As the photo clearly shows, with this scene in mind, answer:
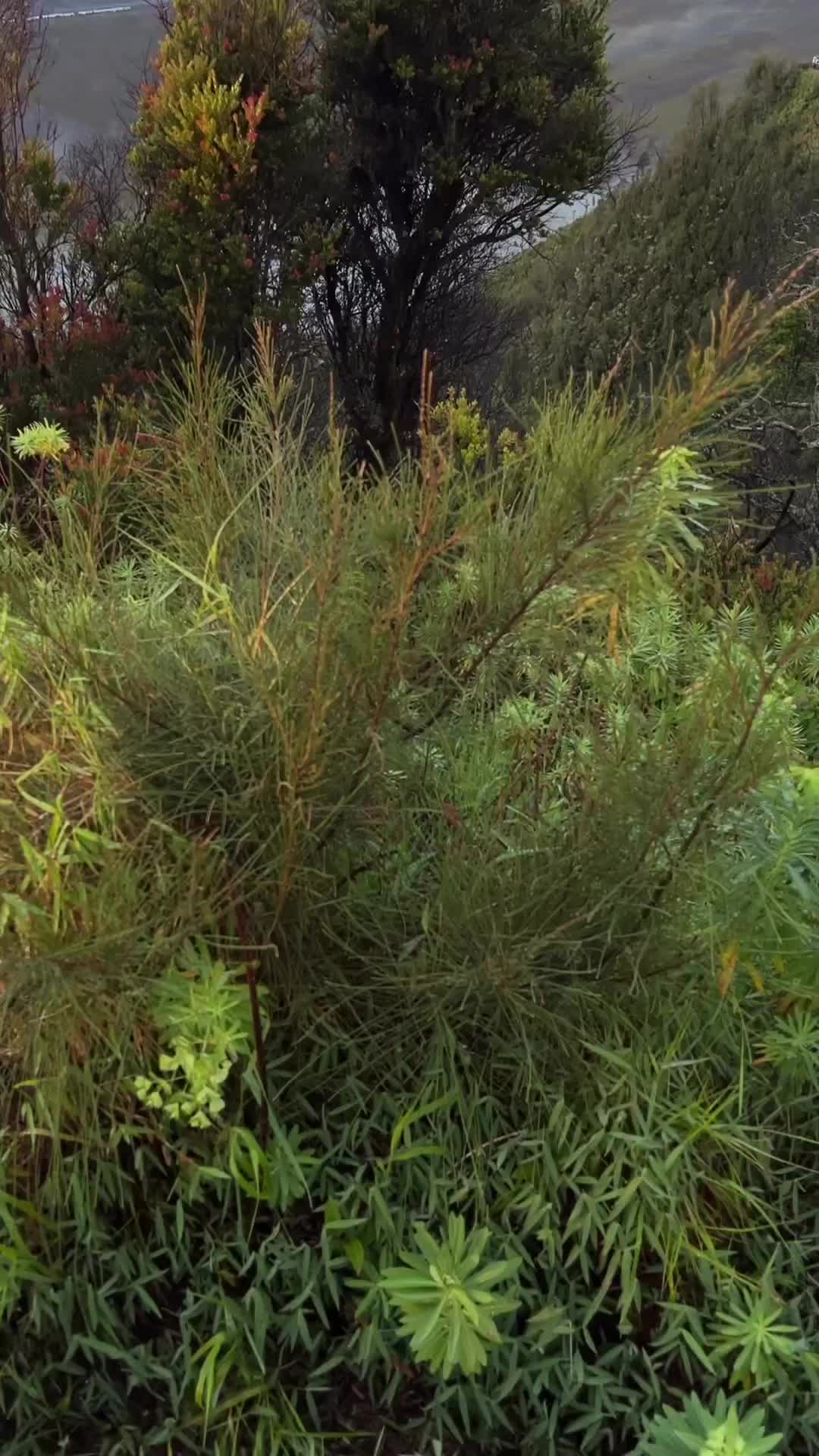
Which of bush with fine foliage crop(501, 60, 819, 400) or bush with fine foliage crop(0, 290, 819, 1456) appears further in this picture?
bush with fine foliage crop(501, 60, 819, 400)

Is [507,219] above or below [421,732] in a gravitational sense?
above

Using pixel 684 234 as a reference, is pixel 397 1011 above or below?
above

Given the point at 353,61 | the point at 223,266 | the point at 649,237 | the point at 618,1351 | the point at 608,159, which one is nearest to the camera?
the point at 618,1351

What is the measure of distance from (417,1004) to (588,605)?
0.59m

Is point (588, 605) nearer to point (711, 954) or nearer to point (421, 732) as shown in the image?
point (421, 732)

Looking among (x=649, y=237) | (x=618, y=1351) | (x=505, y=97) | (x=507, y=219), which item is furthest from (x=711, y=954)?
(x=649, y=237)

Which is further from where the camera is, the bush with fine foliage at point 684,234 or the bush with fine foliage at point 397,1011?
the bush with fine foliage at point 684,234

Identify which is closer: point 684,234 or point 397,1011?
point 397,1011

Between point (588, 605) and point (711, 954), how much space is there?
53 centimetres

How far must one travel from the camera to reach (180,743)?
1487 millimetres

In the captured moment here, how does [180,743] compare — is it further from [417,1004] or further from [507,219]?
[507,219]

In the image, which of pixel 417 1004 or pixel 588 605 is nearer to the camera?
pixel 588 605

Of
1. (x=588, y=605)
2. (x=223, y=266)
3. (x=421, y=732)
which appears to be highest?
(x=223, y=266)

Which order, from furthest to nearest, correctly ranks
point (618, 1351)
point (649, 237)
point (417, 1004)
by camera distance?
point (649, 237)
point (417, 1004)
point (618, 1351)
